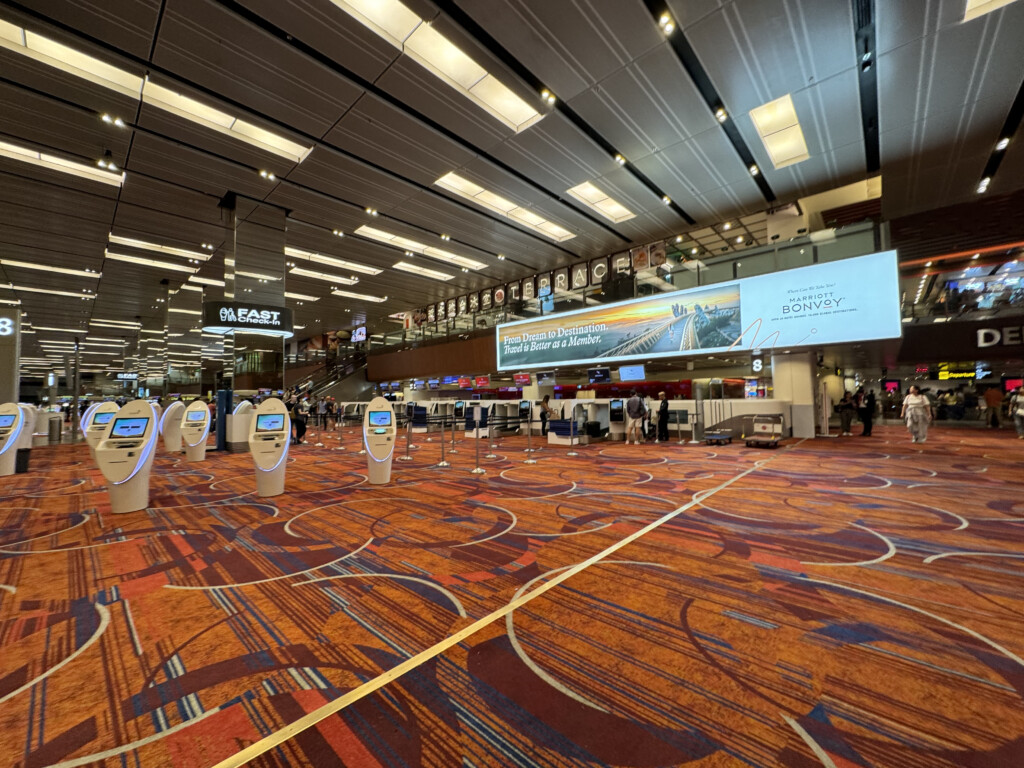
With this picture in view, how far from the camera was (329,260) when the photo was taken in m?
12.3

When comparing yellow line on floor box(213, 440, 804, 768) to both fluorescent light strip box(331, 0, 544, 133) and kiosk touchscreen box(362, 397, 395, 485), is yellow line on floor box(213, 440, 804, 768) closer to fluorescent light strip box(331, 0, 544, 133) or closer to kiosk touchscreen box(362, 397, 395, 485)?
kiosk touchscreen box(362, 397, 395, 485)

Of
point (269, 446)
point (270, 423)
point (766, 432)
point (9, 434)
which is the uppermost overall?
point (270, 423)

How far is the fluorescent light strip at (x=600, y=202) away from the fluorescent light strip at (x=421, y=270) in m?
6.14

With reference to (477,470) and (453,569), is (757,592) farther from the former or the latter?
(477,470)

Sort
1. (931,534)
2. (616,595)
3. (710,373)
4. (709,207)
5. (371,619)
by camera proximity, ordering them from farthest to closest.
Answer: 1. (710,373)
2. (709,207)
3. (931,534)
4. (616,595)
5. (371,619)

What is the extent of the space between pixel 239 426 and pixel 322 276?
629cm

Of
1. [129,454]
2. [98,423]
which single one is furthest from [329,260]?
[129,454]

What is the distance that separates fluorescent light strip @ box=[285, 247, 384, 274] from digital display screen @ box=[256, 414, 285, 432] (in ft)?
26.0

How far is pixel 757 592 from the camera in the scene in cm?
235

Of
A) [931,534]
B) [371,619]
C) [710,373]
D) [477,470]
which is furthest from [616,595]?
[710,373]

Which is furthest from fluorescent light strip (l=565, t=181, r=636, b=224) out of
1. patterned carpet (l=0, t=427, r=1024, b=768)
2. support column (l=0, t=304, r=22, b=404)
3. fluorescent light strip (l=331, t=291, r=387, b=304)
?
support column (l=0, t=304, r=22, b=404)

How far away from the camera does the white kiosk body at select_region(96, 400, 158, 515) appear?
4.26m

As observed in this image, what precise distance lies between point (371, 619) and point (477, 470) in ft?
14.7

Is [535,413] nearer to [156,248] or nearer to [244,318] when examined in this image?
[244,318]
